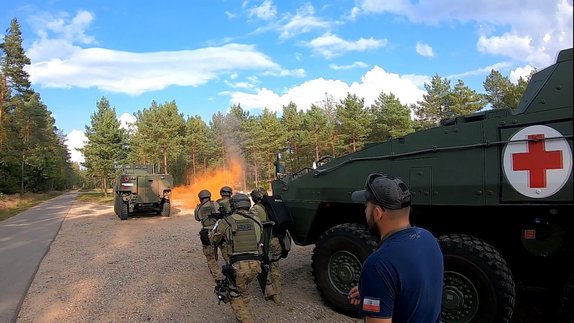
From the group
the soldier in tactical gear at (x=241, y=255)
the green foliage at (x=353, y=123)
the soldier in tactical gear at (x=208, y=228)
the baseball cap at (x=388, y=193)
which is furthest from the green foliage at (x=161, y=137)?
the baseball cap at (x=388, y=193)

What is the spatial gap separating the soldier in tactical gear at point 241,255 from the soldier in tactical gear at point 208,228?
1831 mm

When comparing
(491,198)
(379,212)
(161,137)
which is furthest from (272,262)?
(161,137)

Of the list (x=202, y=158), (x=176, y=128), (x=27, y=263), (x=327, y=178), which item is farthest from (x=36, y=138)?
(x=327, y=178)

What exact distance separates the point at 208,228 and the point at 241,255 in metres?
2.68

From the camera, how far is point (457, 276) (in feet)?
14.1

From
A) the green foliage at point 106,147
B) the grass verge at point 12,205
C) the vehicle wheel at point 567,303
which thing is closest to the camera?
the vehicle wheel at point 567,303

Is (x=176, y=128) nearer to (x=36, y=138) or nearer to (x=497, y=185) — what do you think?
(x=36, y=138)

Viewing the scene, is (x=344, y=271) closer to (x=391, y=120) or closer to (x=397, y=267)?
(x=397, y=267)

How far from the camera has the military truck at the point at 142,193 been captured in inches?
719

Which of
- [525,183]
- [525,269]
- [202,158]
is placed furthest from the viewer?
[202,158]

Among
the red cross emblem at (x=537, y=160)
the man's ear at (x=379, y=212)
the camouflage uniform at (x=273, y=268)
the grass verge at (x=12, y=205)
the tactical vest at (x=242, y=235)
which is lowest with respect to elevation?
the grass verge at (x=12, y=205)

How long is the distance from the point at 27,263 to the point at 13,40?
39666 mm

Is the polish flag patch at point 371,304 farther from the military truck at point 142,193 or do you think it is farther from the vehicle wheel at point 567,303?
the military truck at point 142,193

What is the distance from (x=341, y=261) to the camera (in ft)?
17.4
